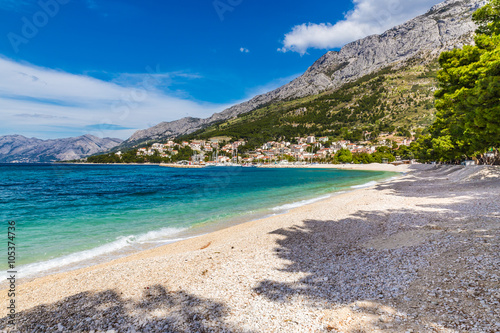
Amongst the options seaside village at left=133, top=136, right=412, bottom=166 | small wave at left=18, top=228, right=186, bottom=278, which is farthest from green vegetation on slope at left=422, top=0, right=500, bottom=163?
seaside village at left=133, top=136, right=412, bottom=166

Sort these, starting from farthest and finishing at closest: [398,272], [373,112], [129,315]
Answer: [373,112] < [398,272] < [129,315]

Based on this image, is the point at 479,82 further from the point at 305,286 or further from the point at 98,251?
the point at 98,251

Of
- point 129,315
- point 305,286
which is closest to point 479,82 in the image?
point 305,286

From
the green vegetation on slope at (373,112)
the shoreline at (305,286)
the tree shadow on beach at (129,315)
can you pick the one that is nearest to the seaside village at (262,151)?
the green vegetation on slope at (373,112)

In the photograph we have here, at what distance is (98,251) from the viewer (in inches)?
395

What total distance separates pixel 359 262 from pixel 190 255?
204 inches

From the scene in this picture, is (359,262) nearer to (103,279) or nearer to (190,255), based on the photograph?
(190,255)

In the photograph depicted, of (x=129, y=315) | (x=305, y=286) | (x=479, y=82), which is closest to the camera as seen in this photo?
(x=129, y=315)

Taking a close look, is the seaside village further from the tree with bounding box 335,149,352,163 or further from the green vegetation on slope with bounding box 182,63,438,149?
the tree with bounding box 335,149,352,163

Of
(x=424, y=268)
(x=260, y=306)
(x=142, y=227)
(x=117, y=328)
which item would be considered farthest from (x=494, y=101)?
(x=142, y=227)

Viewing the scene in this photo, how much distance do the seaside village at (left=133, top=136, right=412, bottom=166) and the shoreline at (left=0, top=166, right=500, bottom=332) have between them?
446 feet

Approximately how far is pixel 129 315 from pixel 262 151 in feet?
553

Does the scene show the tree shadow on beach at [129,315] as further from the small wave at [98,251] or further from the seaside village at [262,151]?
the seaside village at [262,151]

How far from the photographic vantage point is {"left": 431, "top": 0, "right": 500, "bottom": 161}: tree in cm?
1080
